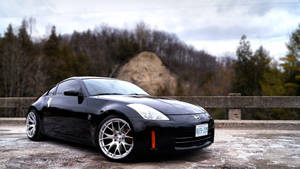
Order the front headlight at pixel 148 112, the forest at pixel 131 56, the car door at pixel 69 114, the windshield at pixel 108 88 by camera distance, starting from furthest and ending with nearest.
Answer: the forest at pixel 131 56, the windshield at pixel 108 88, the car door at pixel 69 114, the front headlight at pixel 148 112

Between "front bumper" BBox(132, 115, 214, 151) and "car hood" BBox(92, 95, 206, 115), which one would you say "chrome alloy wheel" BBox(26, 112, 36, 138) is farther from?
"front bumper" BBox(132, 115, 214, 151)

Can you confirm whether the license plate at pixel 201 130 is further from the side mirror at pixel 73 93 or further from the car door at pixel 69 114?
the side mirror at pixel 73 93

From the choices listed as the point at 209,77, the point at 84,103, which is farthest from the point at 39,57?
the point at 84,103

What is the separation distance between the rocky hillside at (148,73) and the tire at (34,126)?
44.6 metres

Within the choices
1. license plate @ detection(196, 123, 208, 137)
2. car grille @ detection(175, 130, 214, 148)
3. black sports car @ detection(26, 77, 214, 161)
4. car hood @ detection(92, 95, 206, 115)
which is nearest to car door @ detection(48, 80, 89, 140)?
black sports car @ detection(26, 77, 214, 161)

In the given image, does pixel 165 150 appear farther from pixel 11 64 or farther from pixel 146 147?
pixel 11 64

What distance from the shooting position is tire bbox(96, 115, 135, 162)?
12.1 feet

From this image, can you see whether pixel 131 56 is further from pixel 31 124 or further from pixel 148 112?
pixel 148 112

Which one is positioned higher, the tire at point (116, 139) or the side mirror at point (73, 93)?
the side mirror at point (73, 93)

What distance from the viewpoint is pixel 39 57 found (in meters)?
41.5

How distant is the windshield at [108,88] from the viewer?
183 inches

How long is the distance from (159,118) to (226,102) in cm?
477

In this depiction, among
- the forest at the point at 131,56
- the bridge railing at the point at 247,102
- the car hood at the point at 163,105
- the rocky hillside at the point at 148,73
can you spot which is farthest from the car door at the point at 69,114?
the rocky hillside at the point at 148,73

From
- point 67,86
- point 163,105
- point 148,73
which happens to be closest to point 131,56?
point 148,73
